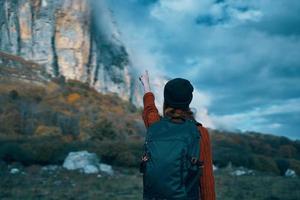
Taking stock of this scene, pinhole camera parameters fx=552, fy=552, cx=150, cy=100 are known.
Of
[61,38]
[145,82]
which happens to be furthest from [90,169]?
[61,38]

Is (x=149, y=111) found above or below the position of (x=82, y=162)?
above

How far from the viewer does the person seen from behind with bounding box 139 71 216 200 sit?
278 cm

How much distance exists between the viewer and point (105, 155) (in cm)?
3162

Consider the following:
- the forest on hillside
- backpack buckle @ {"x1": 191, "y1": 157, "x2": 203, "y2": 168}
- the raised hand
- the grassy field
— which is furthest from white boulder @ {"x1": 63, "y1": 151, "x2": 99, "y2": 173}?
backpack buckle @ {"x1": 191, "y1": 157, "x2": 203, "y2": 168}

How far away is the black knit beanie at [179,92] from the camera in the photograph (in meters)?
2.98

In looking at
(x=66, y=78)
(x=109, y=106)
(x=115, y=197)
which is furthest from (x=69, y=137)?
(x=66, y=78)

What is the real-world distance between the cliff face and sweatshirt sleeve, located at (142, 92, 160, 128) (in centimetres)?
7888

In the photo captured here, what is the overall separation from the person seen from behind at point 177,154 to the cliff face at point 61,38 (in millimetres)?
79265

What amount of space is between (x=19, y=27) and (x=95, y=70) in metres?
13.5

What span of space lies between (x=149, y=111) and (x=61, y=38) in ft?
274

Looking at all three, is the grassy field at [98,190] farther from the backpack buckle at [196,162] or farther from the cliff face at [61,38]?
the cliff face at [61,38]

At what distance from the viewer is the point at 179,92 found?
2.98 m

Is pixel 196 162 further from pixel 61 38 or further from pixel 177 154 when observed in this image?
pixel 61 38

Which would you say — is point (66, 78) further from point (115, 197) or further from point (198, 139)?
point (198, 139)
